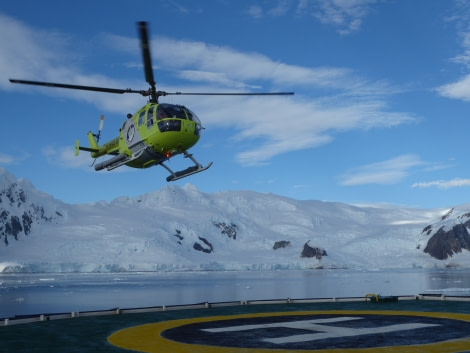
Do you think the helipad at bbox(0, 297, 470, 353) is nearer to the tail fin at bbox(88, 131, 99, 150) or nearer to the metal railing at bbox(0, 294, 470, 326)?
the metal railing at bbox(0, 294, 470, 326)

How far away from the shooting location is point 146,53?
2058 centimetres

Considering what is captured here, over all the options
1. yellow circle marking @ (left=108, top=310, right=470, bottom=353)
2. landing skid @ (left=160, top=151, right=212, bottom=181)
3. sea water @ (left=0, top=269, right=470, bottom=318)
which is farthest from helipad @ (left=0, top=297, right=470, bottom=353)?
sea water @ (left=0, top=269, right=470, bottom=318)

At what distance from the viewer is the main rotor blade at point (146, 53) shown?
→ 746 inches

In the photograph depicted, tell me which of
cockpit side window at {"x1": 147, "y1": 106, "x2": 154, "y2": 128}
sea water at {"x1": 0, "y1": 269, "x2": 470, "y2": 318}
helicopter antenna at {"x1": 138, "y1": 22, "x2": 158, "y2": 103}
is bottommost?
sea water at {"x1": 0, "y1": 269, "x2": 470, "y2": 318}

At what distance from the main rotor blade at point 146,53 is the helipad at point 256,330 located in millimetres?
10179

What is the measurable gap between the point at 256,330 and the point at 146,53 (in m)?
11.1

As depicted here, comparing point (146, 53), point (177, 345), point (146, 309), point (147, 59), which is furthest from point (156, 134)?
point (177, 345)

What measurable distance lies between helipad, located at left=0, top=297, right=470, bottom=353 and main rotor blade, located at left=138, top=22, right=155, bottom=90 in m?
10.2

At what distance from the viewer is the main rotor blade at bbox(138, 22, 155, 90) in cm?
1894

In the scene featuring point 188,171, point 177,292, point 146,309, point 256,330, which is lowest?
point 177,292

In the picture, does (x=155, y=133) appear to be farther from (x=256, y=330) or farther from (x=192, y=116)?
(x=256, y=330)

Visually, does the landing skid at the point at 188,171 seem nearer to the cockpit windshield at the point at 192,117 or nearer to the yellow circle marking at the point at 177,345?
the cockpit windshield at the point at 192,117

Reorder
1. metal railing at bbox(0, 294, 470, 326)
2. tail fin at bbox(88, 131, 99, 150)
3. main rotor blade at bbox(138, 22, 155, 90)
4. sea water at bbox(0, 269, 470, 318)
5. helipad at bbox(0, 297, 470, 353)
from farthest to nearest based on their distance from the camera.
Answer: sea water at bbox(0, 269, 470, 318)
tail fin at bbox(88, 131, 99, 150)
metal railing at bbox(0, 294, 470, 326)
main rotor blade at bbox(138, 22, 155, 90)
helipad at bbox(0, 297, 470, 353)

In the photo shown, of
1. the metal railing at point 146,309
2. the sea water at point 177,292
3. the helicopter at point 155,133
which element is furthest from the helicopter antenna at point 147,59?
the sea water at point 177,292
